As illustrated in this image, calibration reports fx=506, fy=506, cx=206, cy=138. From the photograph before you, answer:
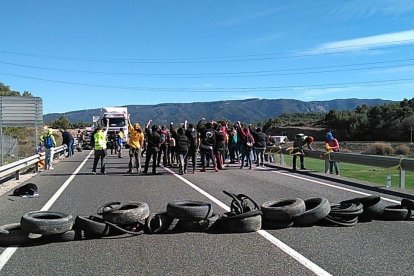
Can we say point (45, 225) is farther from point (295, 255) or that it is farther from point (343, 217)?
point (343, 217)

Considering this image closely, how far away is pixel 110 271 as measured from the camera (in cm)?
604

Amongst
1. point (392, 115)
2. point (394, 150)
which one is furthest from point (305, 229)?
point (392, 115)

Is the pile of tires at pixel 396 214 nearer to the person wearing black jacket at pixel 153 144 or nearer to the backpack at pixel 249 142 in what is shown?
the person wearing black jacket at pixel 153 144

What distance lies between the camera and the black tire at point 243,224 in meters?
8.13

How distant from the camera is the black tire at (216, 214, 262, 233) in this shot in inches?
320

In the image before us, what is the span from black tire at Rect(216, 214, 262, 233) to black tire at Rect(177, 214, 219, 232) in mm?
234

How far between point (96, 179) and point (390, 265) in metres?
12.6

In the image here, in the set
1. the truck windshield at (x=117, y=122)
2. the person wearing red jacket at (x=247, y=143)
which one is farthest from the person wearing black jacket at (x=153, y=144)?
the truck windshield at (x=117, y=122)

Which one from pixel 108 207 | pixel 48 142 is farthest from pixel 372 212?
pixel 48 142

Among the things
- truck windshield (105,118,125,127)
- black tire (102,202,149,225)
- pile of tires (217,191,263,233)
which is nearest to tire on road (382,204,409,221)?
pile of tires (217,191,263,233)

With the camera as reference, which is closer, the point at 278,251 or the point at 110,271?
the point at 110,271

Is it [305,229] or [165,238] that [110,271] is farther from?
[305,229]

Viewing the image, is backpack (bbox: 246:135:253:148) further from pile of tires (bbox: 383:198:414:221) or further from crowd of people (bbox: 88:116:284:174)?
pile of tires (bbox: 383:198:414:221)

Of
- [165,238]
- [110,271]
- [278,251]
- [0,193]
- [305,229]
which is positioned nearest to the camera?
[110,271]
